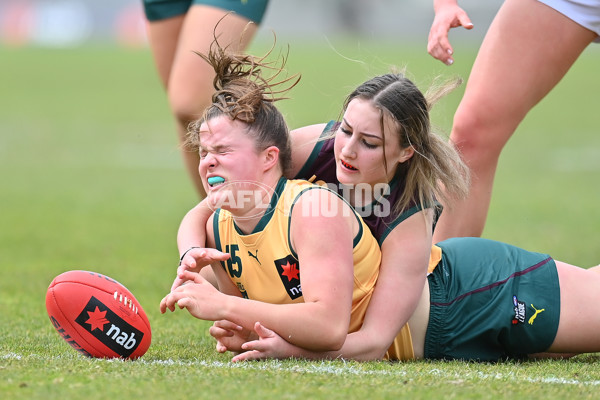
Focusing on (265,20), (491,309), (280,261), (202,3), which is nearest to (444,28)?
(491,309)

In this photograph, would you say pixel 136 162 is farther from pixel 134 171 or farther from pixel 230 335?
pixel 230 335

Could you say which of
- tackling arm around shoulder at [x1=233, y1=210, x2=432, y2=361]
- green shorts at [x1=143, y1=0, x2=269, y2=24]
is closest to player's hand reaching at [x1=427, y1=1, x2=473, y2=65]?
tackling arm around shoulder at [x1=233, y1=210, x2=432, y2=361]

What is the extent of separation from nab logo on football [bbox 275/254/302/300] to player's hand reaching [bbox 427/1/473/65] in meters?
1.21

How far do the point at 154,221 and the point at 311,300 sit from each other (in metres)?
5.61

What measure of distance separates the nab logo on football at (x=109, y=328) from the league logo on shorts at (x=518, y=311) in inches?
56.4

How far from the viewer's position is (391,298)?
136 inches

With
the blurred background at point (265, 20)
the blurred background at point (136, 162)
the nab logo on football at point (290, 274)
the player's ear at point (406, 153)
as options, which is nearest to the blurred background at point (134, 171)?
the blurred background at point (136, 162)

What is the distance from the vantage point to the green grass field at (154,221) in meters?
2.96

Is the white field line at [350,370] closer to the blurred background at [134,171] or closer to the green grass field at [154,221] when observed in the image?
the green grass field at [154,221]

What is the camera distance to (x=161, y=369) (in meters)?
3.15

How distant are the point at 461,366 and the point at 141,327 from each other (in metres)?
1.17

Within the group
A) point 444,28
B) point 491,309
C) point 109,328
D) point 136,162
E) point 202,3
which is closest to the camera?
point 109,328

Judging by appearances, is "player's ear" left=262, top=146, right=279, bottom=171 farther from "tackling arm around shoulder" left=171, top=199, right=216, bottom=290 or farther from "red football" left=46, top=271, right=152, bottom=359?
"red football" left=46, top=271, right=152, bottom=359

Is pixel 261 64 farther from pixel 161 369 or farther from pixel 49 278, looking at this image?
pixel 49 278
